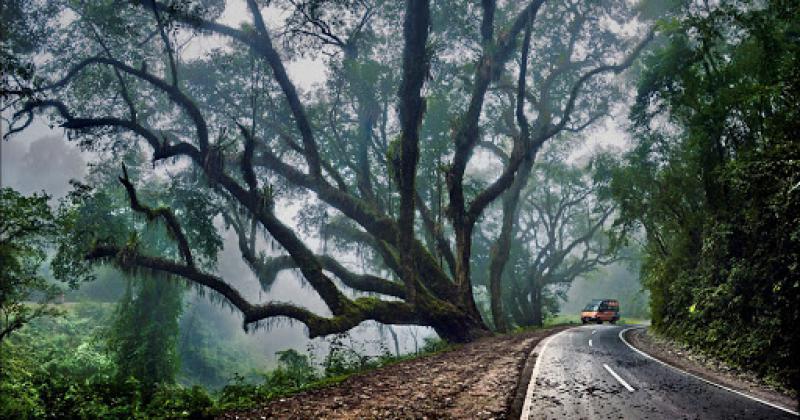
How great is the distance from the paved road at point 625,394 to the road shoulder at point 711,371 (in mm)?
449

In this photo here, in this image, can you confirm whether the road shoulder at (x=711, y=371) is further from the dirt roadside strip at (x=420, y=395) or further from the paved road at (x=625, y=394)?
the dirt roadside strip at (x=420, y=395)

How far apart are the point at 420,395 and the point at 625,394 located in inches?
139

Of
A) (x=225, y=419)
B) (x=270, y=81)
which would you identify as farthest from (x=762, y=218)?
(x=270, y=81)

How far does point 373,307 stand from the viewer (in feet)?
45.6

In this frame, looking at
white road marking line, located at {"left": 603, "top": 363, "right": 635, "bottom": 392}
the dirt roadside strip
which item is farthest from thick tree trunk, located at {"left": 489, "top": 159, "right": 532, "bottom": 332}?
white road marking line, located at {"left": 603, "top": 363, "right": 635, "bottom": 392}

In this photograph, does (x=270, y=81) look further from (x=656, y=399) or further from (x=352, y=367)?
(x=656, y=399)

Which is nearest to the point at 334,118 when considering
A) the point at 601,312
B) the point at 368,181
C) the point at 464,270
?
the point at 368,181

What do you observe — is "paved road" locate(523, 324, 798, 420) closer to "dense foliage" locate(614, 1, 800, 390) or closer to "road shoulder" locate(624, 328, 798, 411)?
"road shoulder" locate(624, 328, 798, 411)

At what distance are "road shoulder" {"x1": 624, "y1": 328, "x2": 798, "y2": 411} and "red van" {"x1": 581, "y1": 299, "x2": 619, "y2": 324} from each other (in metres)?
15.2

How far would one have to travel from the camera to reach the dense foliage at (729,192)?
28.0ft

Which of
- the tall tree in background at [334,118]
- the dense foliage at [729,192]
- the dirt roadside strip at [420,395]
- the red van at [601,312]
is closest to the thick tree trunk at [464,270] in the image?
the tall tree in background at [334,118]

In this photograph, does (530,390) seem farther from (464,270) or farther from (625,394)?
(464,270)

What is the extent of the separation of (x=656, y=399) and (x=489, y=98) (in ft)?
72.4

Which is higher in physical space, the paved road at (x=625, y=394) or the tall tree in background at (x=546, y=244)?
the tall tree in background at (x=546, y=244)
